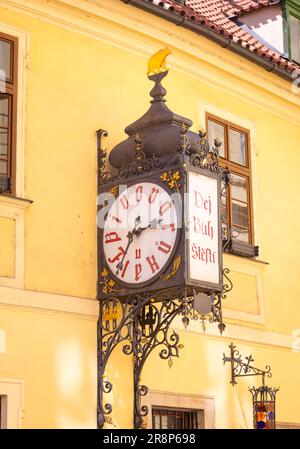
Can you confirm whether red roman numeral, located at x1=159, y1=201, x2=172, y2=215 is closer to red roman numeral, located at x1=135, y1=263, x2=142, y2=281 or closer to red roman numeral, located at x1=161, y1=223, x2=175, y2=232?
red roman numeral, located at x1=161, y1=223, x2=175, y2=232

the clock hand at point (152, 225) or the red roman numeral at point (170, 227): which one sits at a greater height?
the clock hand at point (152, 225)

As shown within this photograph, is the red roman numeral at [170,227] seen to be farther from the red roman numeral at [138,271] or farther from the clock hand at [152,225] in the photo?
the red roman numeral at [138,271]

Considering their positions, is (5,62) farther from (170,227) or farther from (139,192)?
(170,227)

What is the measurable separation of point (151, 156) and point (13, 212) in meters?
1.41

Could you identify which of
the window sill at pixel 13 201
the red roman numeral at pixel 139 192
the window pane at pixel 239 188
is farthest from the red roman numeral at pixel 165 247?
the window pane at pixel 239 188

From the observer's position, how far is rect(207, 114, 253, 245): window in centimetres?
1260

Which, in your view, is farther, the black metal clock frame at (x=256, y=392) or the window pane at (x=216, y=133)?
the window pane at (x=216, y=133)

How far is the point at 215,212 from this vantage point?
1070 centimetres

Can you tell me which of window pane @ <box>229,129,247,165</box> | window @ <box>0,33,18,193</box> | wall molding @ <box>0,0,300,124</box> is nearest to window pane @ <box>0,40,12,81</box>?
window @ <box>0,33,18,193</box>

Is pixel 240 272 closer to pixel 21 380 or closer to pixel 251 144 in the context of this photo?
pixel 251 144

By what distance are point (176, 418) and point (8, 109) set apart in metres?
3.44

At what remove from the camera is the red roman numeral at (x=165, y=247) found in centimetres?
1026

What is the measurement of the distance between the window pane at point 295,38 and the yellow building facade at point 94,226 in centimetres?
90

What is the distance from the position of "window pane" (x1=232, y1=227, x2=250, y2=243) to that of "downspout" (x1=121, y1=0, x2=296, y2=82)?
1982 millimetres
